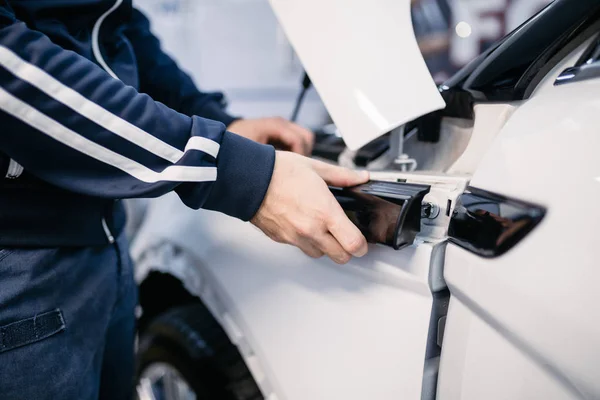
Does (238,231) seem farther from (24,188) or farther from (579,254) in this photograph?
(579,254)

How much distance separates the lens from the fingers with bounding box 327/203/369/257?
56 cm

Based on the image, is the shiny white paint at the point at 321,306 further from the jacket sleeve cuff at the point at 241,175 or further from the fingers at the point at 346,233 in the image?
the jacket sleeve cuff at the point at 241,175

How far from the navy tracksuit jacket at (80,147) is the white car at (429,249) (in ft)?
0.52

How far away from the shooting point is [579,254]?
1.30 ft

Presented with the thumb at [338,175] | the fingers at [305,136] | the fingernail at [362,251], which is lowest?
the fingers at [305,136]

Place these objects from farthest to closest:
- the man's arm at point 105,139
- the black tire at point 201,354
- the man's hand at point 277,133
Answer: the man's hand at point 277,133 → the black tire at point 201,354 → the man's arm at point 105,139

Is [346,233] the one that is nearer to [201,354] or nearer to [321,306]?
[321,306]

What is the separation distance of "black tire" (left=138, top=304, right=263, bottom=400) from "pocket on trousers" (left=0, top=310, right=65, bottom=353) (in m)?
0.31

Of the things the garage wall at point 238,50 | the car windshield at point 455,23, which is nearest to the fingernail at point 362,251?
the car windshield at point 455,23

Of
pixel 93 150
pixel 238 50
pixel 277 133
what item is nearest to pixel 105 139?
pixel 93 150

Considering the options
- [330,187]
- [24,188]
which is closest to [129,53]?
[24,188]

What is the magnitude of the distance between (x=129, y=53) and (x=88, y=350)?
0.53m

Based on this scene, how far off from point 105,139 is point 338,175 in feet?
0.97

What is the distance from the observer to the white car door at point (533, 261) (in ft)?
1.31
